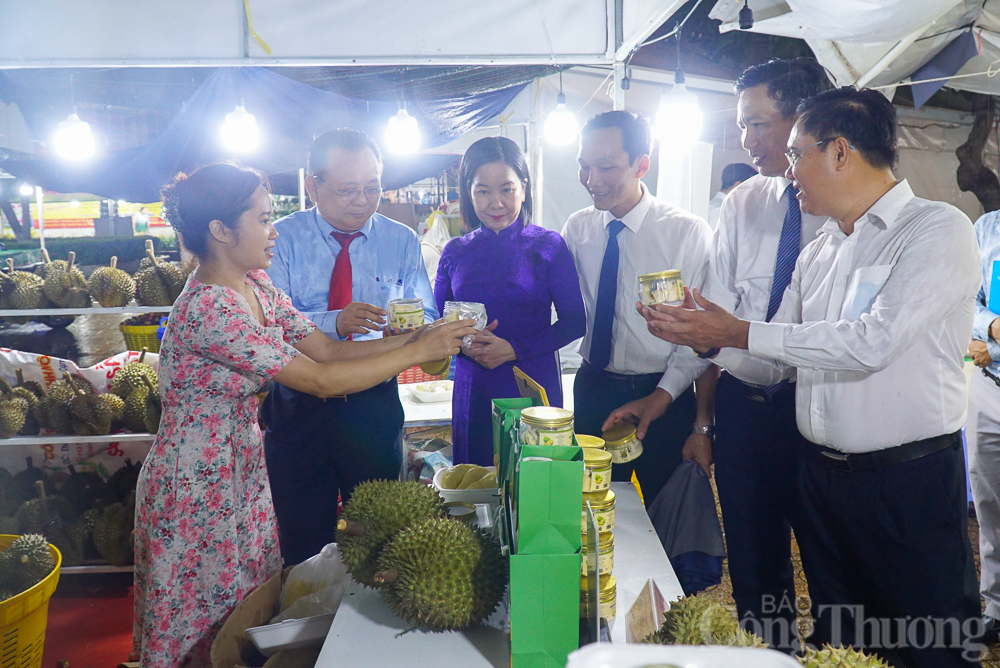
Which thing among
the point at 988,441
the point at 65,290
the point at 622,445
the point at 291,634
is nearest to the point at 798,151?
the point at 622,445

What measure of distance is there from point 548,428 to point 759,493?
1460 mm

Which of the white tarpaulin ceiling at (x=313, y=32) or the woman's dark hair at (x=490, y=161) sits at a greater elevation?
the white tarpaulin ceiling at (x=313, y=32)

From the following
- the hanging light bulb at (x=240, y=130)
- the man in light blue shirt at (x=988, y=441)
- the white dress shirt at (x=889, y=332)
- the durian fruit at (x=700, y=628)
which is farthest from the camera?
the hanging light bulb at (x=240, y=130)

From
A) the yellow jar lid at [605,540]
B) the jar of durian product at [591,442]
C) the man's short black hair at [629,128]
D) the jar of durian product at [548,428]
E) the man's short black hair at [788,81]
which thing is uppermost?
the man's short black hair at [788,81]

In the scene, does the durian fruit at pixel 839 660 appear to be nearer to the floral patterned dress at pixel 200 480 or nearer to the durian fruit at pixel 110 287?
the floral patterned dress at pixel 200 480

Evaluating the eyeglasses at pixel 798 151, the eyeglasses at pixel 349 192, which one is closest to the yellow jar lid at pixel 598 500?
the eyeglasses at pixel 798 151

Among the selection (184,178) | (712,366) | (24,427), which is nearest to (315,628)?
(184,178)

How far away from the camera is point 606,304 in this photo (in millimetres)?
2768

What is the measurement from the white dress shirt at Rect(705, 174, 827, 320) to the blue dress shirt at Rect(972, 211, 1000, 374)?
3.91ft

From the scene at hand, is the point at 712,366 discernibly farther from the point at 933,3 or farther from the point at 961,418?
the point at 933,3

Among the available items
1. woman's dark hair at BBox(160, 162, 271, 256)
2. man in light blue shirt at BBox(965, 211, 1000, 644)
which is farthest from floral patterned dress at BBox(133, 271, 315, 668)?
man in light blue shirt at BBox(965, 211, 1000, 644)

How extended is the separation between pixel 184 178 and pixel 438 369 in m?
1.04

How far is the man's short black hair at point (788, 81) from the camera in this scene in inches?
93.6

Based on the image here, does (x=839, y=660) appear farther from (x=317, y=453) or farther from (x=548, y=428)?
(x=317, y=453)
